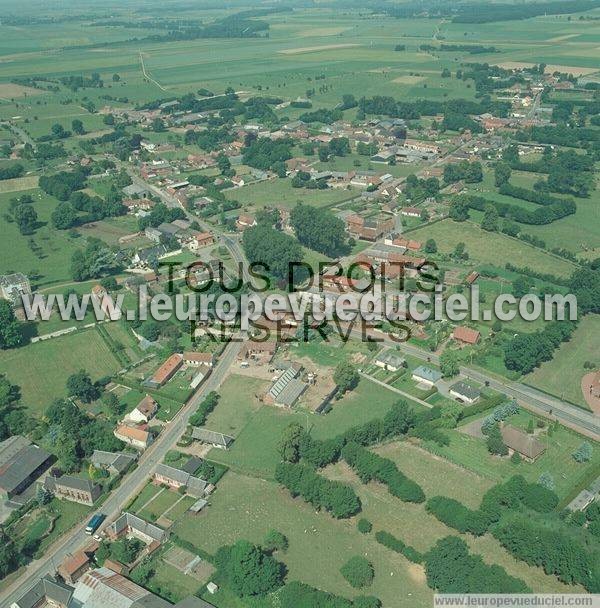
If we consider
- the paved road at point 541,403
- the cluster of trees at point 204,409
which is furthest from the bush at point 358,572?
the paved road at point 541,403

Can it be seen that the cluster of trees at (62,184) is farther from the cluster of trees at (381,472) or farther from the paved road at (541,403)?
the cluster of trees at (381,472)

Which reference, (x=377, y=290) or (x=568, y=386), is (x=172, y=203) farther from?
(x=568, y=386)

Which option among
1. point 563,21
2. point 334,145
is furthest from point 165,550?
point 563,21

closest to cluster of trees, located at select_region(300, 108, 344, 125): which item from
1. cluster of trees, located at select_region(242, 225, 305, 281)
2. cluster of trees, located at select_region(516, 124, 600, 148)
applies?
cluster of trees, located at select_region(516, 124, 600, 148)

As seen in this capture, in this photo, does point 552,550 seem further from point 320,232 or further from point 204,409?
point 320,232

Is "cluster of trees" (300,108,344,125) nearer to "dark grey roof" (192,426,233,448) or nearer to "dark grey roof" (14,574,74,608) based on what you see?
"dark grey roof" (192,426,233,448)

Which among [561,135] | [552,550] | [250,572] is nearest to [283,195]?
[561,135]
